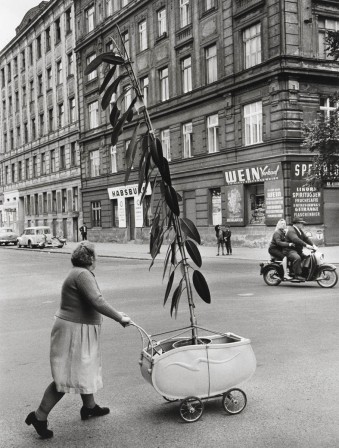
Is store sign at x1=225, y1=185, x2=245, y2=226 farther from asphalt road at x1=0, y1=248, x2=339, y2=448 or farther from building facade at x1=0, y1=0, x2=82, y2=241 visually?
building facade at x1=0, y1=0, x2=82, y2=241

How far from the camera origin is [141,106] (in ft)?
16.2

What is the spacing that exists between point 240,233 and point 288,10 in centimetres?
1101

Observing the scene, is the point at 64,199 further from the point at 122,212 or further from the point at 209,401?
the point at 209,401

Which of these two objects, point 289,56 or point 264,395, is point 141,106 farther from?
point 289,56

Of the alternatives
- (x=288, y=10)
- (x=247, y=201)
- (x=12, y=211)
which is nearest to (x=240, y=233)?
(x=247, y=201)

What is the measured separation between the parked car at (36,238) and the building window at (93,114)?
29.9ft

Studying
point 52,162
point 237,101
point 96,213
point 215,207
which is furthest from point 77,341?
point 52,162

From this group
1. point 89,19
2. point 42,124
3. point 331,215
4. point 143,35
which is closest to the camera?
point 331,215

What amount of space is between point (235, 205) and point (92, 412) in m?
26.1

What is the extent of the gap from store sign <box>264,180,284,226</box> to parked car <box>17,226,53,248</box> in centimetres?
1914

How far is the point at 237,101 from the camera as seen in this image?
100 feet

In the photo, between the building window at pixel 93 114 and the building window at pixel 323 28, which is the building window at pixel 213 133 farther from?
the building window at pixel 93 114

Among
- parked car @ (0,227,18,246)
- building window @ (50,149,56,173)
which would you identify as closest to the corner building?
parked car @ (0,227,18,246)

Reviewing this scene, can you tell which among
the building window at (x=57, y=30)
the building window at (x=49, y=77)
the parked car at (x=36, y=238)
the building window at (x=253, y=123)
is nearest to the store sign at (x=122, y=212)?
the parked car at (x=36, y=238)
